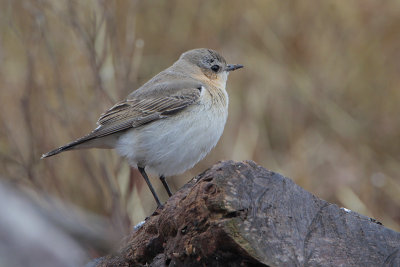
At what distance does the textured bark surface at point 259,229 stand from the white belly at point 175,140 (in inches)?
64.7

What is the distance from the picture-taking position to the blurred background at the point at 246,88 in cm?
728

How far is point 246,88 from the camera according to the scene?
8695mm

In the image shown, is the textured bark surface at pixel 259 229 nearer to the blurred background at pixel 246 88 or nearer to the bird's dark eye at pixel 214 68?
the bird's dark eye at pixel 214 68

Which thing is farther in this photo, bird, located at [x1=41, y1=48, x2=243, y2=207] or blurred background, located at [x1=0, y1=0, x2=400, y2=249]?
blurred background, located at [x1=0, y1=0, x2=400, y2=249]

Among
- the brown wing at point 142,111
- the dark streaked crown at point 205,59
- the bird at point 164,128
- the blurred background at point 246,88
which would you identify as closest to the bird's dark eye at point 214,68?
the dark streaked crown at point 205,59

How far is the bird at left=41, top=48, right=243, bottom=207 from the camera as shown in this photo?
5164 millimetres

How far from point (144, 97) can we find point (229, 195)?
8.72 ft

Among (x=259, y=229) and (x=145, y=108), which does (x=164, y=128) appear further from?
(x=259, y=229)

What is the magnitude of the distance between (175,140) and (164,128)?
7.0 inches

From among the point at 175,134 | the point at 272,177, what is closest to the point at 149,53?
the point at 175,134

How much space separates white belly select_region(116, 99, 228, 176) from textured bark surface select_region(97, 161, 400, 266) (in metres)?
1.64

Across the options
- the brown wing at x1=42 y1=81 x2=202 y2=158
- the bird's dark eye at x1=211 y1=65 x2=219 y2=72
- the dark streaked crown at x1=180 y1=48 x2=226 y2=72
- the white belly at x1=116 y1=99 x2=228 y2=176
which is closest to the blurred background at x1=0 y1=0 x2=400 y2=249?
the dark streaked crown at x1=180 y1=48 x2=226 y2=72

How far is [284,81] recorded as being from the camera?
8.57m

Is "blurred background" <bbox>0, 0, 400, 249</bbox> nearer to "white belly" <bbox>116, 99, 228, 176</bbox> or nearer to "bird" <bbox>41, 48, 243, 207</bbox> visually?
"bird" <bbox>41, 48, 243, 207</bbox>
